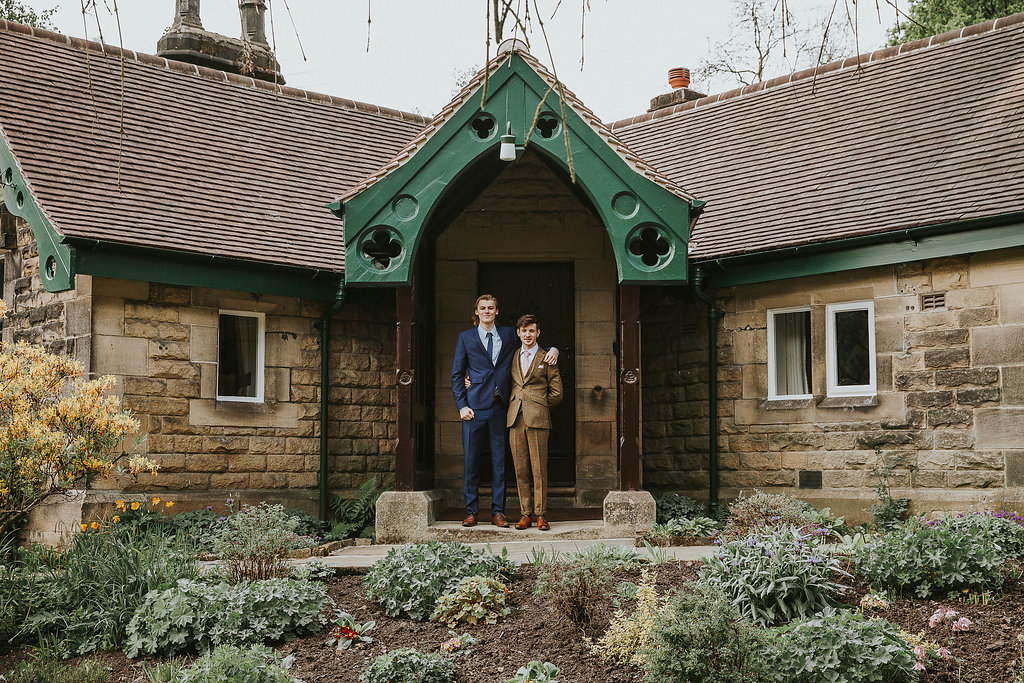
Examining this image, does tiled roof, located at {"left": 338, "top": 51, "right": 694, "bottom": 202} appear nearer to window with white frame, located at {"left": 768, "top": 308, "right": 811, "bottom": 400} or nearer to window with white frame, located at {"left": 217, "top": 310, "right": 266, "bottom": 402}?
window with white frame, located at {"left": 768, "top": 308, "right": 811, "bottom": 400}

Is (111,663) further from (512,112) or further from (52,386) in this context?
(512,112)

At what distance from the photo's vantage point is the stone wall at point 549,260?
40.4ft

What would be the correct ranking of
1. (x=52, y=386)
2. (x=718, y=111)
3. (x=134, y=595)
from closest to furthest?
(x=134, y=595), (x=52, y=386), (x=718, y=111)

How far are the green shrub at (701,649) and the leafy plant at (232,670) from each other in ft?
6.52

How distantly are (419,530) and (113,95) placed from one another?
703cm

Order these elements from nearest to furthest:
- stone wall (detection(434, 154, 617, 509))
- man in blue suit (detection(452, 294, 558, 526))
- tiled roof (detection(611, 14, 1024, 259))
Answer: man in blue suit (detection(452, 294, 558, 526)) → tiled roof (detection(611, 14, 1024, 259)) → stone wall (detection(434, 154, 617, 509))

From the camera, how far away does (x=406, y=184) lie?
416 inches

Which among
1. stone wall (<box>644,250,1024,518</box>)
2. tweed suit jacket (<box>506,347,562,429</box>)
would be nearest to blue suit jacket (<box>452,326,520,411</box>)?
tweed suit jacket (<box>506,347,562,429</box>)

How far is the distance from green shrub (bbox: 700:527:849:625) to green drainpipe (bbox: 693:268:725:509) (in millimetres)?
5279

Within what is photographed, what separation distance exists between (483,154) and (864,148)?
15.9ft

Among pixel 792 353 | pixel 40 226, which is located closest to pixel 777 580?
pixel 792 353

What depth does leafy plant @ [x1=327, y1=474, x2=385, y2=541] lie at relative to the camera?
1162cm

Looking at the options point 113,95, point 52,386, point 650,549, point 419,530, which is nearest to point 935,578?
point 650,549

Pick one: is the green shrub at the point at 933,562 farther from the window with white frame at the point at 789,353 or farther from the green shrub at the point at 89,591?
the window with white frame at the point at 789,353
